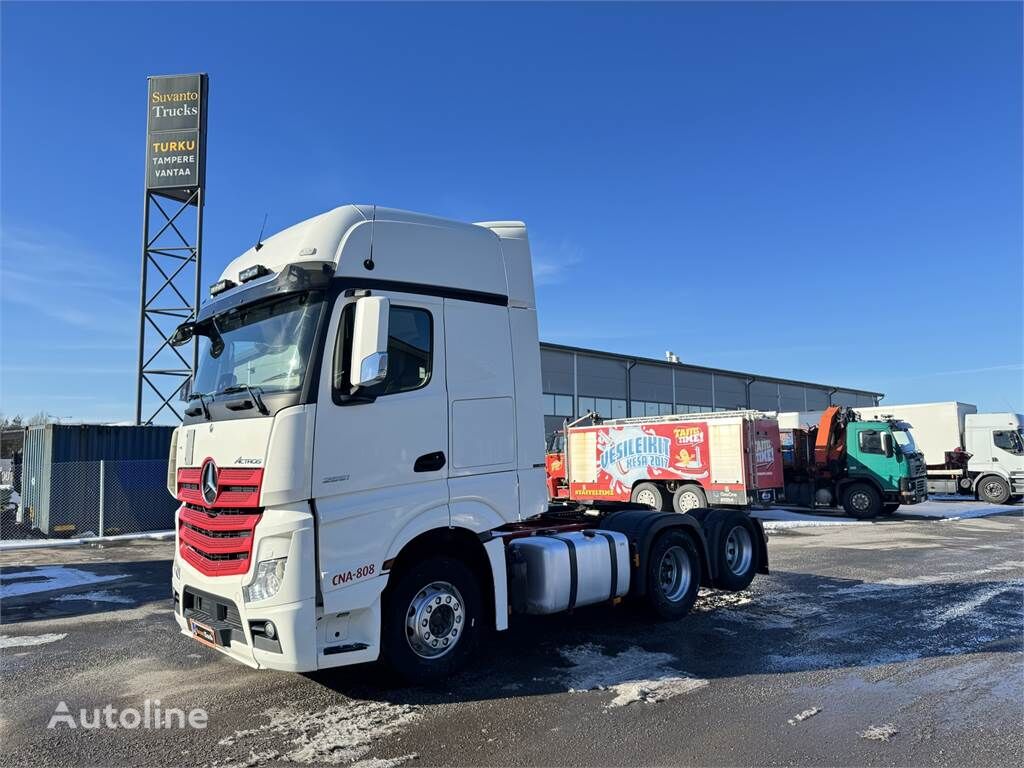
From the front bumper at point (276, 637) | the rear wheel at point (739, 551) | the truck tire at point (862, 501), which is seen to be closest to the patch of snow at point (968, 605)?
the rear wheel at point (739, 551)

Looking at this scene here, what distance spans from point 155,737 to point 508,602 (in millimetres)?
2778

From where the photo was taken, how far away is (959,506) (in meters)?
23.6

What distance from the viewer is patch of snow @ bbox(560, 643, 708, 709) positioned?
509cm

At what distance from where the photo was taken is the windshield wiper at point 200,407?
206 inches

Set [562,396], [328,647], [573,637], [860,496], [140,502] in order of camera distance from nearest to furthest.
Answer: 1. [328,647]
2. [573,637]
3. [140,502]
4. [860,496]
5. [562,396]

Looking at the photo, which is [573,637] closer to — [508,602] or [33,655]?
[508,602]

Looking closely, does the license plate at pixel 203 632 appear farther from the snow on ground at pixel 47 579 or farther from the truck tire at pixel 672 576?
the snow on ground at pixel 47 579

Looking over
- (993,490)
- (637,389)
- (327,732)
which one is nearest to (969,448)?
(993,490)

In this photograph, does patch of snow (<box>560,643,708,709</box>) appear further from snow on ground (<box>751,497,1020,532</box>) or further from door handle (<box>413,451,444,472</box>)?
snow on ground (<box>751,497,1020,532</box>)

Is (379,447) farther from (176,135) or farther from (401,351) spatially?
(176,135)

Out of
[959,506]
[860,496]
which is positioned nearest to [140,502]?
[860,496]

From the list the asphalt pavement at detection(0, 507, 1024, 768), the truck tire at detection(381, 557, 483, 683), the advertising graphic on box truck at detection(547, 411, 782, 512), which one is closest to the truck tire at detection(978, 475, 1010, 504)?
the advertising graphic on box truck at detection(547, 411, 782, 512)

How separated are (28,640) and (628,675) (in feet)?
19.7

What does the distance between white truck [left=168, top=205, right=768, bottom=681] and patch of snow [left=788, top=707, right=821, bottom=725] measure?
2.12 metres
